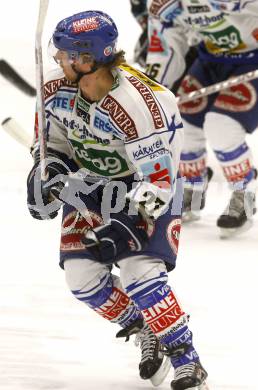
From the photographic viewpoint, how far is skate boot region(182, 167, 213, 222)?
6.09m

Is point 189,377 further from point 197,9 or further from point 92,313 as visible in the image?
point 197,9

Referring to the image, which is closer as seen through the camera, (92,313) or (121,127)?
(121,127)

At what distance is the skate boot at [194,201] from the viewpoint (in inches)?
240

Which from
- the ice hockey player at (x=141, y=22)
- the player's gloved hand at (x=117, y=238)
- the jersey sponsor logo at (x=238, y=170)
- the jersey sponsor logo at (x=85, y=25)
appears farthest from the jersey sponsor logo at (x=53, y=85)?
the ice hockey player at (x=141, y=22)

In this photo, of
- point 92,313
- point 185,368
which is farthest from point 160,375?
point 92,313

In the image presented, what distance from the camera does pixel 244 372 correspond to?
3.90 meters

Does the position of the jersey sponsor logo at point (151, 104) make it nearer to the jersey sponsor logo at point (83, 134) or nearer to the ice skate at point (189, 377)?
the jersey sponsor logo at point (83, 134)

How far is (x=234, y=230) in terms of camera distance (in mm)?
5824

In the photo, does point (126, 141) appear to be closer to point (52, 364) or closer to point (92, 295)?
point (92, 295)

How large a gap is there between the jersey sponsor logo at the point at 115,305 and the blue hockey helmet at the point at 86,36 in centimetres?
73

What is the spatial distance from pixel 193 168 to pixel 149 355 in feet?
7.96

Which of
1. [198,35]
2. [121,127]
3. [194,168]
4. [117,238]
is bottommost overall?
[194,168]

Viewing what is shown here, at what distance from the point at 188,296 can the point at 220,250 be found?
821 mm

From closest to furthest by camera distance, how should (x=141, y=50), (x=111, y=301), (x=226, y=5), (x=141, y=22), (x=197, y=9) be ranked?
(x=111, y=301) < (x=226, y=5) < (x=197, y=9) < (x=141, y=22) < (x=141, y=50)
